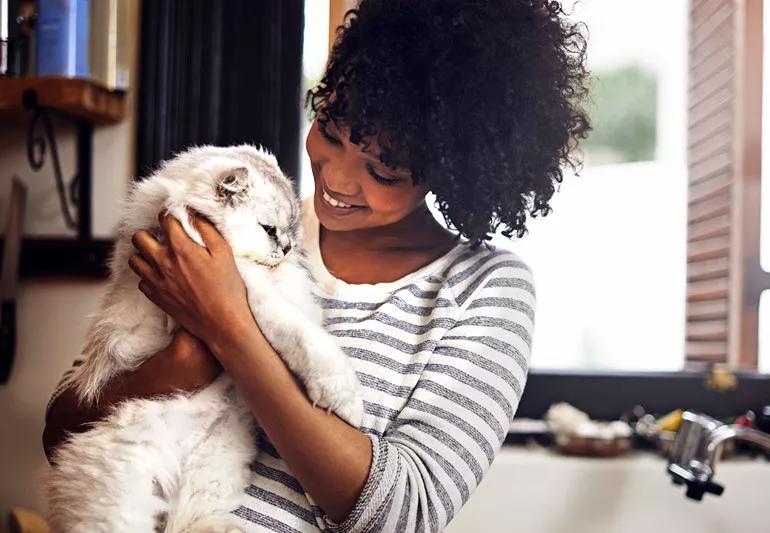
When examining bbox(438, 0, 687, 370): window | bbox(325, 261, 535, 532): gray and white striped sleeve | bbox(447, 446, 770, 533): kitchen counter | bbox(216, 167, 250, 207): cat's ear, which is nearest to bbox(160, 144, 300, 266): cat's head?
bbox(216, 167, 250, 207): cat's ear

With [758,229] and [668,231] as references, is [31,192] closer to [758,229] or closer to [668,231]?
[668,231]

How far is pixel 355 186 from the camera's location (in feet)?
3.17

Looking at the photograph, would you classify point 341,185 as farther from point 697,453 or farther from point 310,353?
point 697,453

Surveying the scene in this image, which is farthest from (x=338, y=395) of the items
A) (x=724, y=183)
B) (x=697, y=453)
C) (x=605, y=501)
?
(x=724, y=183)

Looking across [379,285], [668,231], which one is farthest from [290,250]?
[668,231]

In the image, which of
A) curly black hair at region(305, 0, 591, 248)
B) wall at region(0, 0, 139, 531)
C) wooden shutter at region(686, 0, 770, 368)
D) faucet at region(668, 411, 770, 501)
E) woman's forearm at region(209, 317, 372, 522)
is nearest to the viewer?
woman's forearm at region(209, 317, 372, 522)

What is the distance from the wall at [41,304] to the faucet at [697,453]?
49.8 inches

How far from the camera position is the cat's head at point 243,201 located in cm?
95

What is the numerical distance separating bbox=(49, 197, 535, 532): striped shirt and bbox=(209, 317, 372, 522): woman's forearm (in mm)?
19

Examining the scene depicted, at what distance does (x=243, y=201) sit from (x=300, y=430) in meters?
0.33

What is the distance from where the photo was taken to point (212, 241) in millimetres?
876

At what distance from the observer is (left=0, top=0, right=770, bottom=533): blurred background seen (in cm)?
158

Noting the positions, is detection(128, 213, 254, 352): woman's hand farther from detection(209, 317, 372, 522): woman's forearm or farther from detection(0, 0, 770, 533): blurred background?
detection(0, 0, 770, 533): blurred background

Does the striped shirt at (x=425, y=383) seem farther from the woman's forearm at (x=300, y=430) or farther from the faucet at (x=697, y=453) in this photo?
the faucet at (x=697, y=453)
